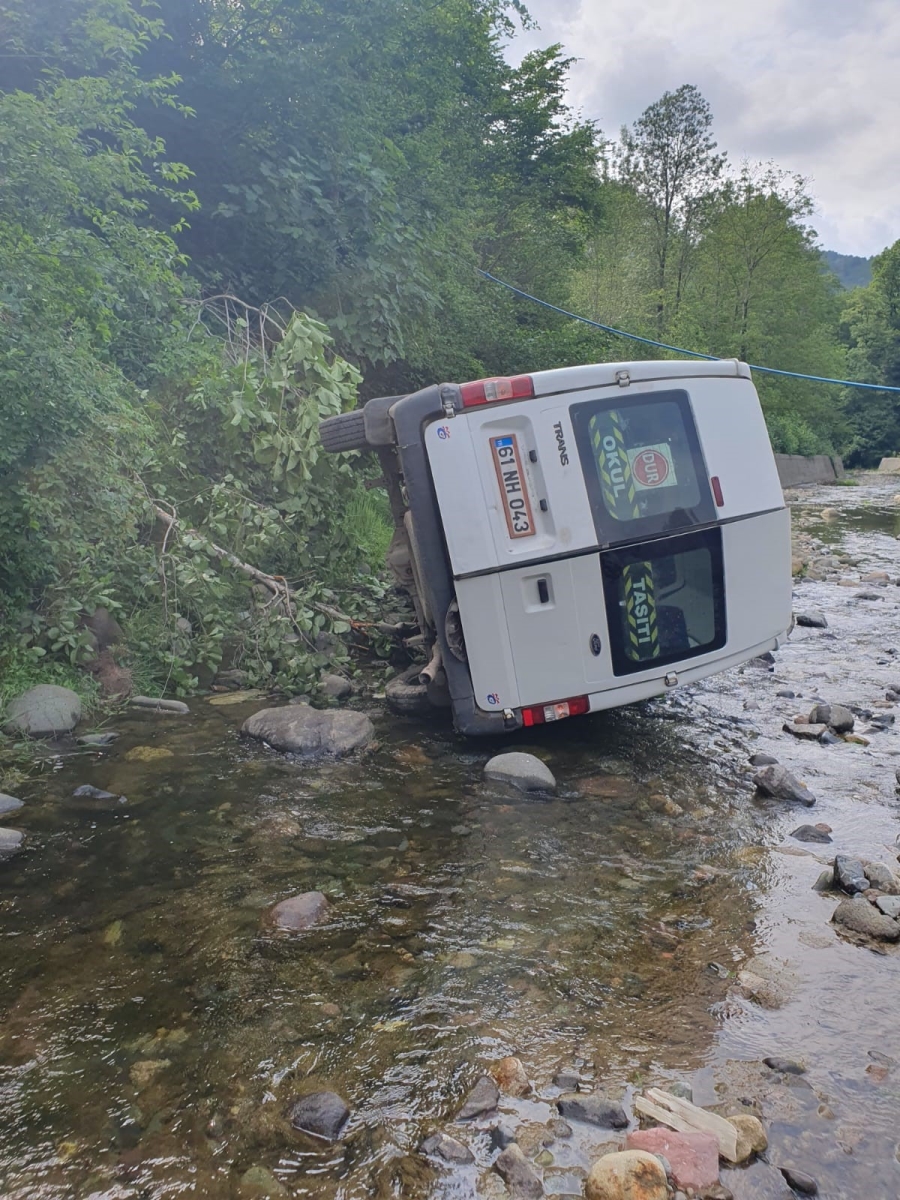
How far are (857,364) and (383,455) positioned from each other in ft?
171

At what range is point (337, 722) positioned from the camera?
6293 mm

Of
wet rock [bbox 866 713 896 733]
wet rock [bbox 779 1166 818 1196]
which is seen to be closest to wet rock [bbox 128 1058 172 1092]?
wet rock [bbox 779 1166 818 1196]

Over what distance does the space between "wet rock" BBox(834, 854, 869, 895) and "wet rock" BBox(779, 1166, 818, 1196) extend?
6.14ft

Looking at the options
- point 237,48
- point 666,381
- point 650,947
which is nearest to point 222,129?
point 237,48

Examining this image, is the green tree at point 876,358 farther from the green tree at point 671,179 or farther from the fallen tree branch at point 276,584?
the fallen tree branch at point 276,584

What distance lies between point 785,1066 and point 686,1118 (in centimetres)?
52

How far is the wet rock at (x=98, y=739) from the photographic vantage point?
6063 millimetres

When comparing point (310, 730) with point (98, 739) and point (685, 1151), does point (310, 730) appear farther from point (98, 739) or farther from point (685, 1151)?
point (685, 1151)

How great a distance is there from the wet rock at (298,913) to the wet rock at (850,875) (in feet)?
8.00

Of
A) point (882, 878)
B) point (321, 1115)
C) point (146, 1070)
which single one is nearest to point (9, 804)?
point (146, 1070)

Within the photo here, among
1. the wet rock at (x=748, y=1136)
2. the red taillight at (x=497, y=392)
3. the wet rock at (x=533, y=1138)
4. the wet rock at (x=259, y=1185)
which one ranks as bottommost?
the wet rock at (x=748, y=1136)

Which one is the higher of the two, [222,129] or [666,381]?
[222,129]

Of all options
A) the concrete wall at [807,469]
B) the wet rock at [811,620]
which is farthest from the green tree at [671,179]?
the wet rock at [811,620]

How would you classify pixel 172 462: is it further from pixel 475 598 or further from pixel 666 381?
pixel 666 381
